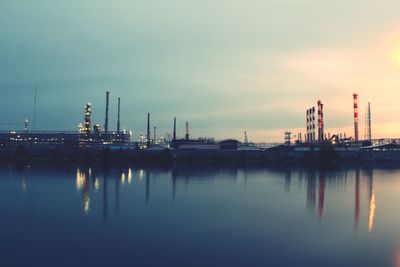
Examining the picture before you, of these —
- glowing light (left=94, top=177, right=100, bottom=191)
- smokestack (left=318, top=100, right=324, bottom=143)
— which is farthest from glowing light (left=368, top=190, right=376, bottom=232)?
smokestack (left=318, top=100, right=324, bottom=143)

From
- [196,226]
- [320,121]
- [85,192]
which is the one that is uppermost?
[320,121]

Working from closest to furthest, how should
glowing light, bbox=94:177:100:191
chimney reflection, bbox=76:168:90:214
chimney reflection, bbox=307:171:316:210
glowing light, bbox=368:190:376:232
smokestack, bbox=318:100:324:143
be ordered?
glowing light, bbox=368:190:376:232, chimney reflection, bbox=76:168:90:214, chimney reflection, bbox=307:171:316:210, glowing light, bbox=94:177:100:191, smokestack, bbox=318:100:324:143

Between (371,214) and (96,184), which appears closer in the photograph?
(371,214)

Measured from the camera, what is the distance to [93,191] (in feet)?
38.8

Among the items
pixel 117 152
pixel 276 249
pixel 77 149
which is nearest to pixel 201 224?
pixel 276 249

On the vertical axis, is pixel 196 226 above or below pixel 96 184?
below

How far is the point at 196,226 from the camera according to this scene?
7238 millimetres

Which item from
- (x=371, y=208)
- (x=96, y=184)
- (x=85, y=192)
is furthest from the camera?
(x=96, y=184)

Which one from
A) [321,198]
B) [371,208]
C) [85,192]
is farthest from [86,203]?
[371,208]

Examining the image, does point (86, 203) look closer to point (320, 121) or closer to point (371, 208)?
point (371, 208)

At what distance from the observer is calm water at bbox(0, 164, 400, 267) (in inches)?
211

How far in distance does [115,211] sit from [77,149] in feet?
67.6

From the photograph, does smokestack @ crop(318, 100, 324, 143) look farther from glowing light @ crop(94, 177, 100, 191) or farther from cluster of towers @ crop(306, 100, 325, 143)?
glowing light @ crop(94, 177, 100, 191)

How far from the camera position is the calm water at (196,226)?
17.6 ft
